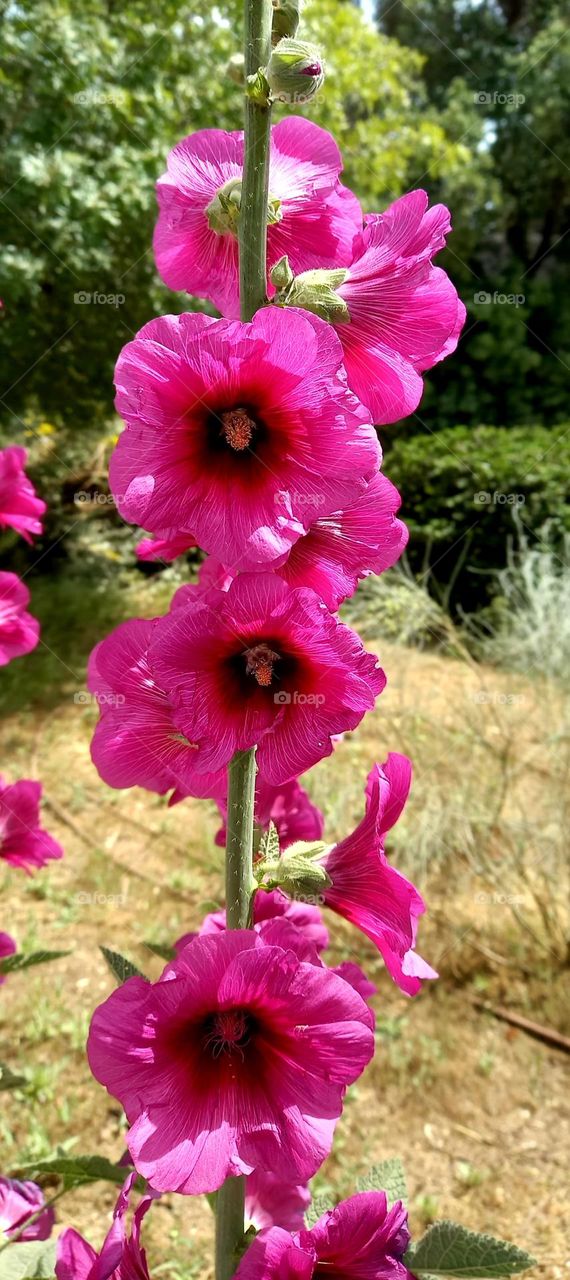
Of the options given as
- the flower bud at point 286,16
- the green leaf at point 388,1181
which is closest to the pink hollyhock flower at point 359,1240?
the green leaf at point 388,1181

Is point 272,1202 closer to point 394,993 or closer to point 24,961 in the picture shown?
point 24,961

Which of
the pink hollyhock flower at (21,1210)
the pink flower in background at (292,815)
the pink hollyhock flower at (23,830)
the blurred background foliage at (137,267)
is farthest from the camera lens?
the blurred background foliage at (137,267)

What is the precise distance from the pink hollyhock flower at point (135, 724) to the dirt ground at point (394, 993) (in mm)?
1369

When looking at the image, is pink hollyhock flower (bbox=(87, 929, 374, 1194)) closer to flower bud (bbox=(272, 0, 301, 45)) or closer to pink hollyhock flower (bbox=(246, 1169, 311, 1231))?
pink hollyhock flower (bbox=(246, 1169, 311, 1231))

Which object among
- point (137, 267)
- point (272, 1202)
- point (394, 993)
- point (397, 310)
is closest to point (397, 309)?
point (397, 310)

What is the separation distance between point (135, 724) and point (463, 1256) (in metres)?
0.76

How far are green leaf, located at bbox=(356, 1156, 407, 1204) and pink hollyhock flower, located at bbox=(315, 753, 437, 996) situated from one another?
0.40m

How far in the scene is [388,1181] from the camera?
4.11ft

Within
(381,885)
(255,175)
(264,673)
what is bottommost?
(381,885)

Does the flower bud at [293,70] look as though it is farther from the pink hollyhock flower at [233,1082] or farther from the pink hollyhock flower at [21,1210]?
the pink hollyhock flower at [21,1210]

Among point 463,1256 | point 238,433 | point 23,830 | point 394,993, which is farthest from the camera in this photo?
point 394,993

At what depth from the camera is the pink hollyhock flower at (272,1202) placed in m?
1.27

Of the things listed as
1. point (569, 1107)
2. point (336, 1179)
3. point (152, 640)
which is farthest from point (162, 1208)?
point (152, 640)

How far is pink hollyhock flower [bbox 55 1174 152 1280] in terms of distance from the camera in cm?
96
